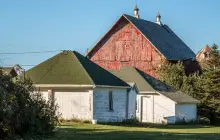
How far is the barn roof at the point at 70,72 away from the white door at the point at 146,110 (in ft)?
27.7

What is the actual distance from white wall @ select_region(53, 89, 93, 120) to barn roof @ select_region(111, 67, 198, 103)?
1109cm

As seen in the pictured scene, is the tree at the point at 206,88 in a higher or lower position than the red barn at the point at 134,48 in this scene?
lower

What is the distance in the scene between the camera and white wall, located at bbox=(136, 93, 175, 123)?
42.0 meters

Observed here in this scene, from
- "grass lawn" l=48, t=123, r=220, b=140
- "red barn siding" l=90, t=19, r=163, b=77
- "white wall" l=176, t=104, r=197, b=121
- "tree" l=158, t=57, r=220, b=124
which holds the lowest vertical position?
"grass lawn" l=48, t=123, r=220, b=140

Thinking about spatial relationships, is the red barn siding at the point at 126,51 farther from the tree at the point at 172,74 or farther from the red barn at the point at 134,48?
the tree at the point at 172,74

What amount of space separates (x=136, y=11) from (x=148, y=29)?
8.81 metres

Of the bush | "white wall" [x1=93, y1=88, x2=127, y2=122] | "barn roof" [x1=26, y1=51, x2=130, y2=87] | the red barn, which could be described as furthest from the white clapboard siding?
the red barn

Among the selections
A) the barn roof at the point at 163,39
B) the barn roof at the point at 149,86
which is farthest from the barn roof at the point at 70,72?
the barn roof at the point at 163,39

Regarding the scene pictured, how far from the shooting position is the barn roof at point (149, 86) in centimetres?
4266

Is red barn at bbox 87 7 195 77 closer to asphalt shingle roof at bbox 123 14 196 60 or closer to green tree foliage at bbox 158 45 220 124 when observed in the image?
asphalt shingle roof at bbox 123 14 196 60

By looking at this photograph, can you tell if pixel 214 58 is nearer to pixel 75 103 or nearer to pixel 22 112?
pixel 75 103

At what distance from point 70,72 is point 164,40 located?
27.5m

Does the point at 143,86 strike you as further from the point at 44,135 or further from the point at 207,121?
the point at 44,135

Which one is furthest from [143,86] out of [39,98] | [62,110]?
[39,98]
